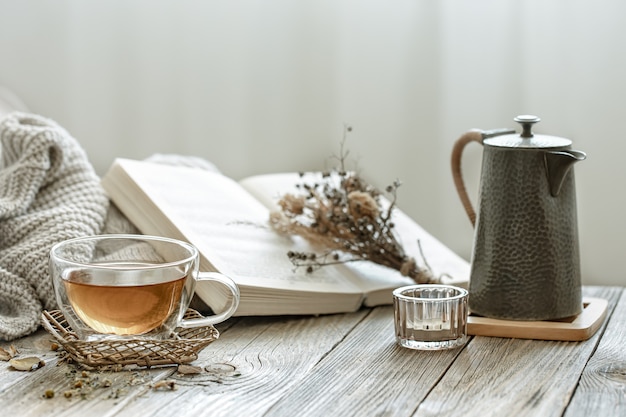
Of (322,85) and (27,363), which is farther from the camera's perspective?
(322,85)

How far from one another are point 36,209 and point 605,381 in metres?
0.66

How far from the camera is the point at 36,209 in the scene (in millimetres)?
1063

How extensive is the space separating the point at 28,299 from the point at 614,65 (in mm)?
1024

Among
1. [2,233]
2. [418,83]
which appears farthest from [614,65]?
[2,233]

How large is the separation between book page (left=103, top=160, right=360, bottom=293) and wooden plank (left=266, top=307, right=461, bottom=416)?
0.12m

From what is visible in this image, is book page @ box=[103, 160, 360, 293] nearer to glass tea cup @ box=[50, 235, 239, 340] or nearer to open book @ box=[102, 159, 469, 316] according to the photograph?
open book @ box=[102, 159, 469, 316]

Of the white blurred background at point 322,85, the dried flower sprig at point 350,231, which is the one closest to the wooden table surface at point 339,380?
the dried flower sprig at point 350,231

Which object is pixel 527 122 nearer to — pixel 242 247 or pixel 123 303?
pixel 242 247

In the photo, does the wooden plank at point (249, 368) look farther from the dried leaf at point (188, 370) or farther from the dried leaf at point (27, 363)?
the dried leaf at point (27, 363)

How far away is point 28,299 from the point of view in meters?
0.98

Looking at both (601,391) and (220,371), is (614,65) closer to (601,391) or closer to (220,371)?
(601,391)

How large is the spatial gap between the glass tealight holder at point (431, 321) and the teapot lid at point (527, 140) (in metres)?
0.17

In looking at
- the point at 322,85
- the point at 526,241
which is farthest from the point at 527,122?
the point at 322,85

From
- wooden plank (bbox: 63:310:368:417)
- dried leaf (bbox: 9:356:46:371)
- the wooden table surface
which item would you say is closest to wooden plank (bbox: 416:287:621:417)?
the wooden table surface
